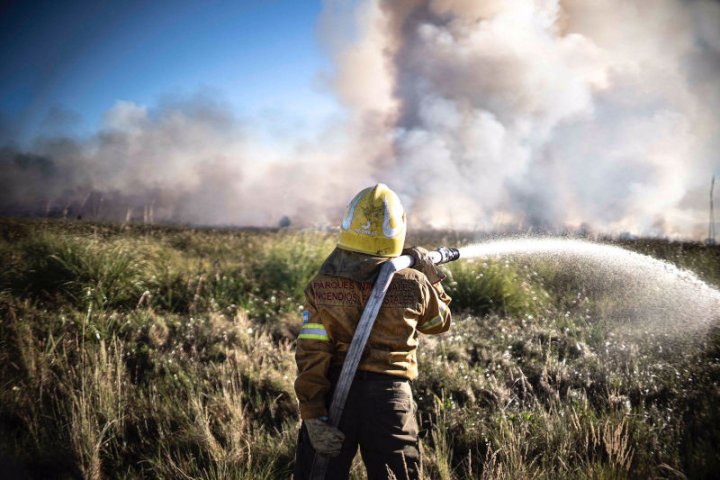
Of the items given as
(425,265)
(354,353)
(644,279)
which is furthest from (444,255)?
(644,279)

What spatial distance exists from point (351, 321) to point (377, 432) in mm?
601

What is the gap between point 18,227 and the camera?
7863mm

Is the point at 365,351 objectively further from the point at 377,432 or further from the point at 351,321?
Answer: the point at 377,432

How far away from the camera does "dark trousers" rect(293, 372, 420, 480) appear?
215cm

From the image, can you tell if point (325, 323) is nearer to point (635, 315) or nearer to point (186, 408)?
point (186, 408)

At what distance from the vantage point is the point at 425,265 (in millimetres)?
2420

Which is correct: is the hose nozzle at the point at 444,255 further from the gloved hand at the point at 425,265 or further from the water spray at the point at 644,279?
the water spray at the point at 644,279

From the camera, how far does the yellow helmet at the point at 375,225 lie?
229 cm

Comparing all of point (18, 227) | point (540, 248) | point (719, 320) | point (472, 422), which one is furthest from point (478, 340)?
point (18, 227)

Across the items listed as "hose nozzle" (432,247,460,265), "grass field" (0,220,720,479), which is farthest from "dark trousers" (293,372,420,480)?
"hose nozzle" (432,247,460,265)

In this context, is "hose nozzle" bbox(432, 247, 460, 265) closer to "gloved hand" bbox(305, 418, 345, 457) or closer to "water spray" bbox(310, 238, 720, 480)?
"water spray" bbox(310, 238, 720, 480)

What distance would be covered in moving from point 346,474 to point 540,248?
3.68 m

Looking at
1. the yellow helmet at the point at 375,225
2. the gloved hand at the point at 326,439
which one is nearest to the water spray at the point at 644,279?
the yellow helmet at the point at 375,225

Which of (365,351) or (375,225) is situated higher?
(375,225)
